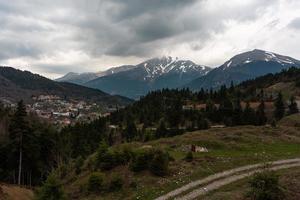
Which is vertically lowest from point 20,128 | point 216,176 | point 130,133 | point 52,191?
point 130,133

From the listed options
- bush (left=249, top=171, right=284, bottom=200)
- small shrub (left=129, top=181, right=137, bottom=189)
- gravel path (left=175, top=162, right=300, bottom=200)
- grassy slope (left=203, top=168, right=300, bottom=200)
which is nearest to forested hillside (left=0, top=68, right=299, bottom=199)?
small shrub (left=129, top=181, right=137, bottom=189)

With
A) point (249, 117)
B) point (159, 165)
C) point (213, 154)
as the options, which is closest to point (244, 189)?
point (159, 165)

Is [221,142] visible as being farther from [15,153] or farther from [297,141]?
[15,153]

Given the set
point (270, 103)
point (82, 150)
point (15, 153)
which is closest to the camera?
point (15, 153)

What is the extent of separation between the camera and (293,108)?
413 feet

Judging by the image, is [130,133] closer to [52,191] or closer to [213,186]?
[52,191]

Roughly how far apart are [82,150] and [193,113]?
38.1 metres

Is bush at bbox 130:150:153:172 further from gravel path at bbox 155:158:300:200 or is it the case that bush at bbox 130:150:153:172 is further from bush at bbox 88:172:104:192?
gravel path at bbox 155:158:300:200

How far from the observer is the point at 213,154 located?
44.4m

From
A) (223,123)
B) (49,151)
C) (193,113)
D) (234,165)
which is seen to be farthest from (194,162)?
(193,113)

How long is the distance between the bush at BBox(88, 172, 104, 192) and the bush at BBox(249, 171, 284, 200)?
1603cm

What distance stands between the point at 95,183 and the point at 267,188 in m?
17.2

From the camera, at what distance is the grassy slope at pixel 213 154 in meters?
32.9

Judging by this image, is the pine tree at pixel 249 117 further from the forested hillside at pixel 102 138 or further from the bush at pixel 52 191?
the bush at pixel 52 191
